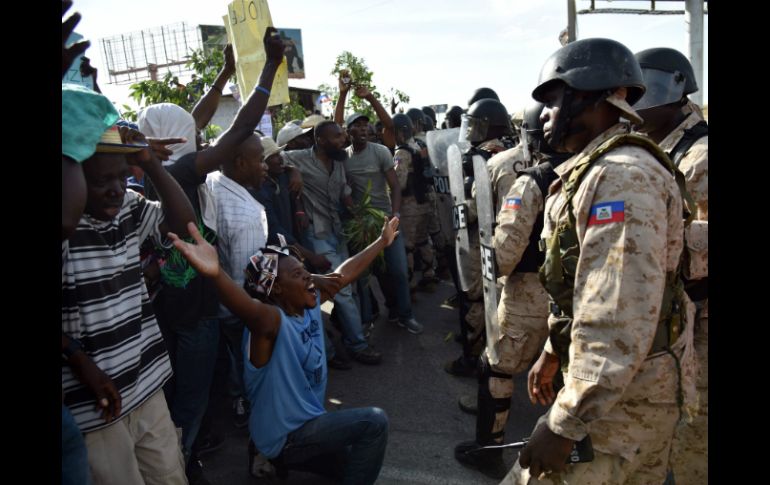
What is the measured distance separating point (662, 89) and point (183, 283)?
2.86m

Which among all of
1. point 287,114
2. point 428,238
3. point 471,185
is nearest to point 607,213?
Result: point 471,185

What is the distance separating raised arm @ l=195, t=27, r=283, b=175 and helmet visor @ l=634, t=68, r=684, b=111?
2.06 m

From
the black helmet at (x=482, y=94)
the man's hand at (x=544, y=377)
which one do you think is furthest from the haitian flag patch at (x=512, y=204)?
the black helmet at (x=482, y=94)

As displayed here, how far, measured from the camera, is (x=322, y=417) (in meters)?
2.68

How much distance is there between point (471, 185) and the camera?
4.19 meters

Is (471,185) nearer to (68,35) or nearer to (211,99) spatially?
(211,99)

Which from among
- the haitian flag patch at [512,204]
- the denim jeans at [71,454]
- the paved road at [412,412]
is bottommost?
the paved road at [412,412]

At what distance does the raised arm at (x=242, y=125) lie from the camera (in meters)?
2.88

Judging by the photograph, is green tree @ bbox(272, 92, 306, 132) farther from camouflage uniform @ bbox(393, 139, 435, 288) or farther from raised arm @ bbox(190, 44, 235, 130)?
raised arm @ bbox(190, 44, 235, 130)

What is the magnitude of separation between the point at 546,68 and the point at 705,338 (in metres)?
1.58

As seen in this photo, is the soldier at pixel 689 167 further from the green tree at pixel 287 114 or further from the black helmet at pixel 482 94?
the green tree at pixel 287 114

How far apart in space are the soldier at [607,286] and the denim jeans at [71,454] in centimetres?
140
